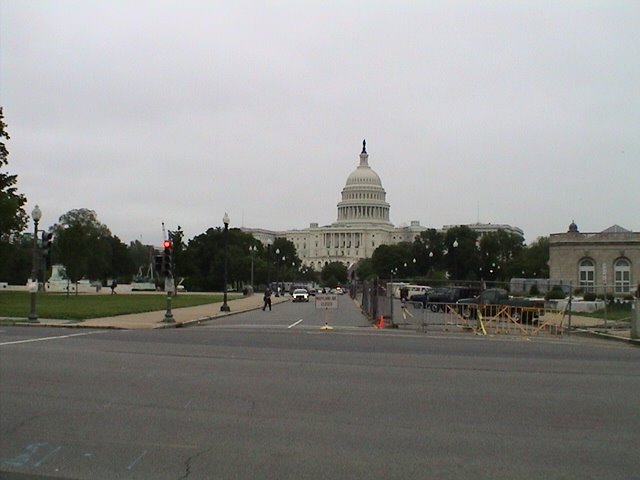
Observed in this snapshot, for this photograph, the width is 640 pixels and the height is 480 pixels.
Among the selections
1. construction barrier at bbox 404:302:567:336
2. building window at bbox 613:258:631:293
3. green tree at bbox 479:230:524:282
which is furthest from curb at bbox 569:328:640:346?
green tree at bbox 479:230:524:282

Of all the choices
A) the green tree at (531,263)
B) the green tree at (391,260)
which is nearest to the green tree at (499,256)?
the green tree at (531,263)

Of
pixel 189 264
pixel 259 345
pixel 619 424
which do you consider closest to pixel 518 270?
pixel 189 264

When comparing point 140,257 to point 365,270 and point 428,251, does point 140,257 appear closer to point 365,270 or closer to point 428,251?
point 365,270

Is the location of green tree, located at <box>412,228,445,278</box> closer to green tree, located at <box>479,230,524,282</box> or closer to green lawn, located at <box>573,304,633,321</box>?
green tree, located at <box>479,230,524,282</box>

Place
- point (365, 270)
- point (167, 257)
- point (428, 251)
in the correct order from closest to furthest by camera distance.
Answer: point (167, 257)
point (428, 251)
point (365, 270)

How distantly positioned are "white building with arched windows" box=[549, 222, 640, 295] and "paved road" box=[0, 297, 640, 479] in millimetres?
73591

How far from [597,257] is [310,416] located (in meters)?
84.4

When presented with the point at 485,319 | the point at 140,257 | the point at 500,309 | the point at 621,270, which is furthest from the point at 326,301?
the point at 140,257

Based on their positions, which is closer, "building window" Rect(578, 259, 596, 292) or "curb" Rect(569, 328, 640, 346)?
"curb" Rect(569, 328, 640, 346)

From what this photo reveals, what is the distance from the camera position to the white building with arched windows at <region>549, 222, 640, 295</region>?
88062 millimetres

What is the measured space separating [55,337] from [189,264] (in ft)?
318

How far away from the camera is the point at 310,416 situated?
1058 centimetres

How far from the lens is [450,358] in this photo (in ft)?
62.7

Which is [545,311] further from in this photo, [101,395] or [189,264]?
[189,264]
